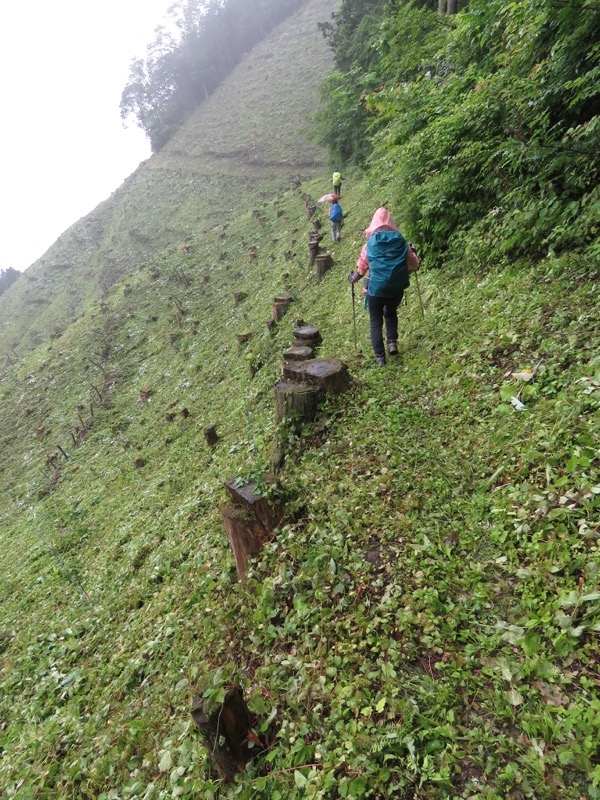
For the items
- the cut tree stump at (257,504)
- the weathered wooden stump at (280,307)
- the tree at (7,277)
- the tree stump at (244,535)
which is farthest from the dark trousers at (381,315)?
the tree at (7,277)

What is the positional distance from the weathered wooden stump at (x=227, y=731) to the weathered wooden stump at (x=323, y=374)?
3.16 m

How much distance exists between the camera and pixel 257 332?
11.5m

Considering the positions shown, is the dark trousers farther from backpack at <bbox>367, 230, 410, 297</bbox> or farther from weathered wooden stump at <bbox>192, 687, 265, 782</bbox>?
weathered wooden stump at <bbox>192, 687, 265, 782</bbox>

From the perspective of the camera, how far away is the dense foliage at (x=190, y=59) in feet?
182

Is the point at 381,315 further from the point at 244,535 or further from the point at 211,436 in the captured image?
the point at 211,436

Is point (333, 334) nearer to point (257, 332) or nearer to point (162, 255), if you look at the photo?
point (257, 332)

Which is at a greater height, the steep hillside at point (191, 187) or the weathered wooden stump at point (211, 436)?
the steep hillside at point (191, 187)

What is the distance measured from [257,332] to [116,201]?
4269 cm

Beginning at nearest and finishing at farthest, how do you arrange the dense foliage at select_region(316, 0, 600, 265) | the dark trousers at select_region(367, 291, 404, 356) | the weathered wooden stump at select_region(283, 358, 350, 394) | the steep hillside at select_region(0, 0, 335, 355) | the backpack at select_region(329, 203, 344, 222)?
the dense foliage at select_region(316, 0, 600, 265)
the weathered wooden stump at select_region(283, 358, 350, 394)
the dark trousers at select_region(367, 291, 404, 356)
the backpack at select_region(329, 203, 344, 222)
the steep hillside at select_region(0, 0, 335, 355)

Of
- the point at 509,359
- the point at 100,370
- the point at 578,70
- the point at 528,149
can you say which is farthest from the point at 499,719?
the point at 100,370

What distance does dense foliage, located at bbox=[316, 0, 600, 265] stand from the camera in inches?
181

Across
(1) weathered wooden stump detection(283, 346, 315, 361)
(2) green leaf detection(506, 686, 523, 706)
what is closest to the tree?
(1) weathered wooden stump detection(283, 346, 315, 361)

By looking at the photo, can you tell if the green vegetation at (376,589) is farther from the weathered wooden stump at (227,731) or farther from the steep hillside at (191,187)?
the steep hillside at (191,187)

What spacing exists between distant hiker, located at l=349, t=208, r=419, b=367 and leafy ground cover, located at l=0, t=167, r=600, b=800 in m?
0.67
